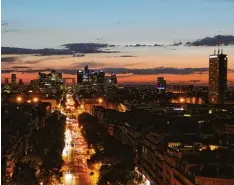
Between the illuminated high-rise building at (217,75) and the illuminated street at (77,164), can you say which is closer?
the illuminated street at (77,164)

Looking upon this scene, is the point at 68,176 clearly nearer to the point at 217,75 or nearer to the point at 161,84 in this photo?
the point at 217,75

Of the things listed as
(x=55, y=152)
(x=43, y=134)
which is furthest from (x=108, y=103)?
(x=55, y=152)

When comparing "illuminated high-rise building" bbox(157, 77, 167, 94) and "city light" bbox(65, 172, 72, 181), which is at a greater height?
"city light" bbox(65, 172, 72, 181)

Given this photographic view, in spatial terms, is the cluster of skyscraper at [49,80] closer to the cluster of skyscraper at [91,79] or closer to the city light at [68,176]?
the cluster of skyscraper at [91,79]

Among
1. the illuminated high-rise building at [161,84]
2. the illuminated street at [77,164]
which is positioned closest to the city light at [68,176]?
the illuminated street at [77,164]

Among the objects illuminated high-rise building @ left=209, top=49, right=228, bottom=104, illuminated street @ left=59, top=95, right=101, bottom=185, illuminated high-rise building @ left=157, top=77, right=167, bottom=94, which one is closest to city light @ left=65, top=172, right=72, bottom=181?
illuminated street @ left=59, top=95, right=101, bottom=185

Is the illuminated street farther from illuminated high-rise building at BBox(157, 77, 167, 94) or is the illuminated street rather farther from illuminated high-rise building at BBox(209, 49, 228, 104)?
illuminated high-rise building at BBox(157, 77, 167, 94)

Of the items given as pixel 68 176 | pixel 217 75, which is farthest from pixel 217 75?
pixel 68 176

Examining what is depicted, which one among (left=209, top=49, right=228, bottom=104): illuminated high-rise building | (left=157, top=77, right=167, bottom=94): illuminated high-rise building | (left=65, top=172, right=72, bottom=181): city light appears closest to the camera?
(left=65, top=172, right=72, bottom=181): city light
